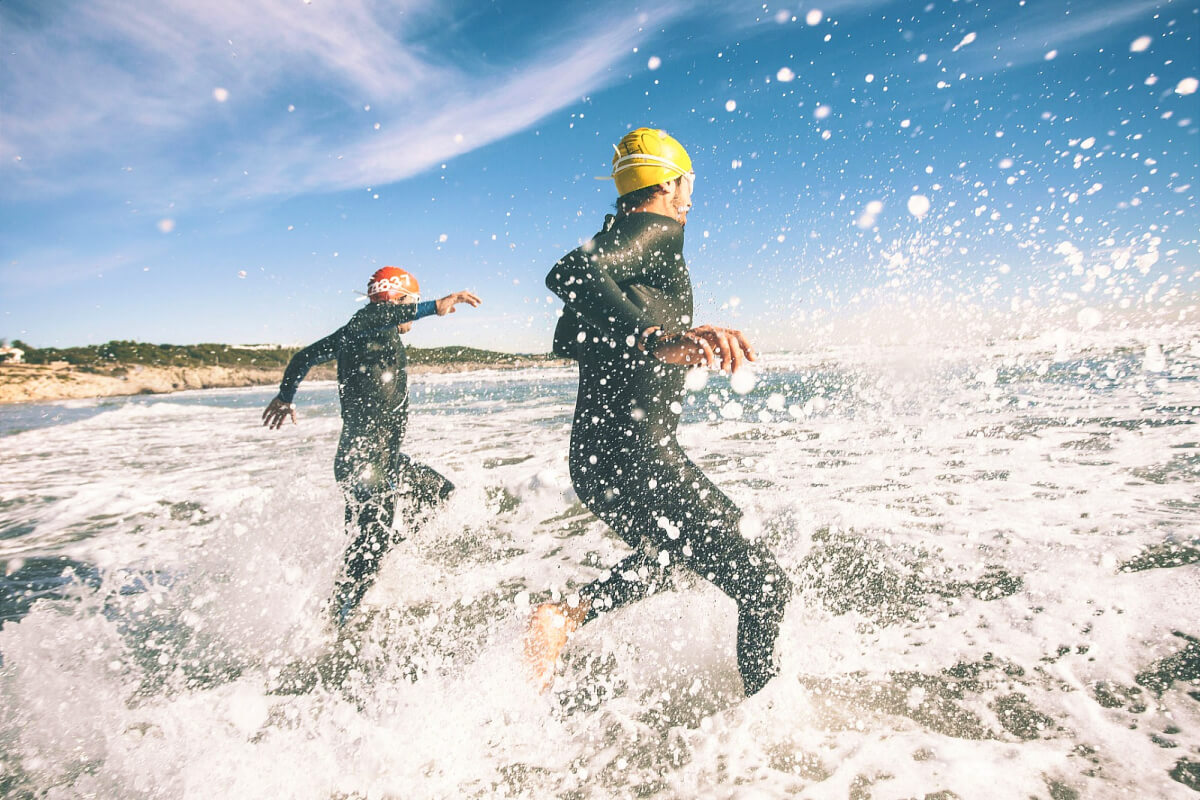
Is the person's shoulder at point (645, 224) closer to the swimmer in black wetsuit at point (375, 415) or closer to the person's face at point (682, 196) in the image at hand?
the person's face at point (682, 196)

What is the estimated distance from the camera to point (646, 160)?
206 centimetres

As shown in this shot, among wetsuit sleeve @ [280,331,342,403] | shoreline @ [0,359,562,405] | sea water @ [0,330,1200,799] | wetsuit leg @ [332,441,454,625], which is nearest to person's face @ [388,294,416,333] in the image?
wetsuit sleeve @ [280,331,342,403]

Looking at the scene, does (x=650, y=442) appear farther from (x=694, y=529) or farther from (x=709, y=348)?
(x=709, y=348)

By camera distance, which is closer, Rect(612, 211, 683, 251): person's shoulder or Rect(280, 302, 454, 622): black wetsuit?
Rect(612, 211, 683, 251): person's shoulder

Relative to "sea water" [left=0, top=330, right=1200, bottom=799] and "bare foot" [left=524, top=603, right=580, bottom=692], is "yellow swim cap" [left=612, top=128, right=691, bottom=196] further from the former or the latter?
"bare foot" [left=524, top=603, right=580, bottom=692]

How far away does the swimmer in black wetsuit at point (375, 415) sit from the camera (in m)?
3.59

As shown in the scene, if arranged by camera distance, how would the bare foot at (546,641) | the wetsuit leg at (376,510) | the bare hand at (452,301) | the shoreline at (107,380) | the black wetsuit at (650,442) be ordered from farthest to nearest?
the shoreline at (107,380), the bare hand at (452,301), the wetsuit leg at (376,510), the bare foot at (546,641), the black wetsuit at (650,442)

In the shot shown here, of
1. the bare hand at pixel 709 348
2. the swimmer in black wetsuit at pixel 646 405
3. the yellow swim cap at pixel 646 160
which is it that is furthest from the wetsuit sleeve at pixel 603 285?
the yellow swim cap at pixel 646 160

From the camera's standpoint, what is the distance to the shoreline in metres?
33.2

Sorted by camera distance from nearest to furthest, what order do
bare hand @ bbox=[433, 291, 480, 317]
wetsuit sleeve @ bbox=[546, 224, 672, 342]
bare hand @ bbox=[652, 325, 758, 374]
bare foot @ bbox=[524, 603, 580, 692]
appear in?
1. bare hand @ bbox=[652, 325, 758, 374]
2. wetsuit sleeve @ bbox=[546, 224, 672, 342]
3. bare foot @ bbox=[524, 603, 580, 692]
4. bare hand @ bbox=[433, 291, 480, 317]

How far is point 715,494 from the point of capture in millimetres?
2059

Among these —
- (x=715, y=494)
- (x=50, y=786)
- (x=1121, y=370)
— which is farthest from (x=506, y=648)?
(x=1121, y=370)

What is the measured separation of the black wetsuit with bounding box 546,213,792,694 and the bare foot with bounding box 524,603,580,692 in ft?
1.54

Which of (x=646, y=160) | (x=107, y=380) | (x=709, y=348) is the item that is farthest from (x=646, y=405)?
(x=107, y=380)
